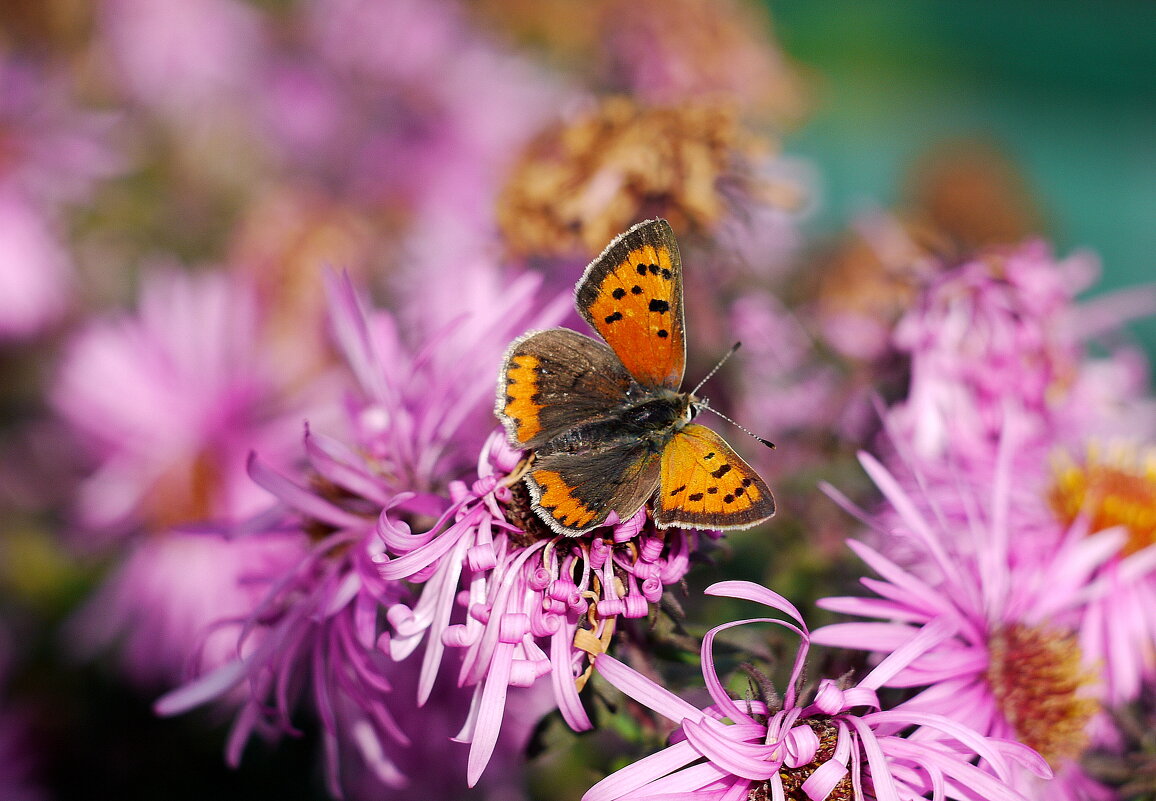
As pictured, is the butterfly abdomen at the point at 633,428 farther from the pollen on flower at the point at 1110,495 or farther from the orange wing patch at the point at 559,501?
the pollen on flower at the point at 1110,495

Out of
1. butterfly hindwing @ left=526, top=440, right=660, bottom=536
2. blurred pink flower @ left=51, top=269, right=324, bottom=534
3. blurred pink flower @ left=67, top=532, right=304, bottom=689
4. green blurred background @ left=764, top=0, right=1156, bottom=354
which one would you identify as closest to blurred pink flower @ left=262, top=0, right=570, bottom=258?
blurred pink flower @ left=51, top=269, right=324, bottom=534

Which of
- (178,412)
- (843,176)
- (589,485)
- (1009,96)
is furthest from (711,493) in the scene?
(1009,96)

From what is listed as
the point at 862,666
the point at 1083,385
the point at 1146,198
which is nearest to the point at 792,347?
the point at 1083,385

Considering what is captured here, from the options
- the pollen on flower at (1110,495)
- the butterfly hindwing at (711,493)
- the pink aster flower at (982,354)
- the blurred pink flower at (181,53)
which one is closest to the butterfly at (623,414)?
the butterfly hindwing at (711,493)

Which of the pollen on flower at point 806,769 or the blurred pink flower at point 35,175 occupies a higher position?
the blurred pink flower at point 35,175

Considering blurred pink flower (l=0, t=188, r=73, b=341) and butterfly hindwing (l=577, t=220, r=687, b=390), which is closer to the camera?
butterfly hindwing (l=577, t=220, r=687, b=390)

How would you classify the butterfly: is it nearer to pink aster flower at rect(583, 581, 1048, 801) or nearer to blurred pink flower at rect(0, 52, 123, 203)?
pink aster flower at rect(583, 581, 1048, 801)
